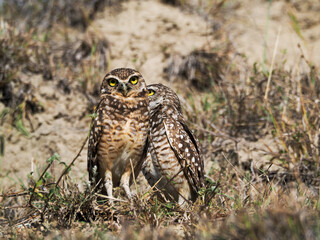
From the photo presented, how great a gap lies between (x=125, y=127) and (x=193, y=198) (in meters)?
1.16

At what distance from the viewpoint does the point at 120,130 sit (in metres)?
3.56

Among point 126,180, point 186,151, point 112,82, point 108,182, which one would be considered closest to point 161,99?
point 186,151

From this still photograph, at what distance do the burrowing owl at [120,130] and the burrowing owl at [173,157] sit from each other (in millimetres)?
266

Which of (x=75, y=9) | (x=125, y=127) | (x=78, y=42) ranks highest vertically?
(x=75, y=9)

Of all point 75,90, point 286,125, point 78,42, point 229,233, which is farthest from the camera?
point 78,42

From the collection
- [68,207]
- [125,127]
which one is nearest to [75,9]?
[125,127]

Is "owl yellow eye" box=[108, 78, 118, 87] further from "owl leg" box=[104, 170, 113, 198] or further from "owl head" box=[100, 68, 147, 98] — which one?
"owl leg" box=[104, 170, 113, 198]

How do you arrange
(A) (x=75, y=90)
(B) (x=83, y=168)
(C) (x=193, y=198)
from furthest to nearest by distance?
(A) (x=75, y=90)
(B) (x=83, y=168)
(C) (x=193, y=198)

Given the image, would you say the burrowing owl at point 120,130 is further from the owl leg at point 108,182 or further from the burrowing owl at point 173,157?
the burrowing owl at point 173,157

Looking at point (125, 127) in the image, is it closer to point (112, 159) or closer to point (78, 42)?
point (112, 159)

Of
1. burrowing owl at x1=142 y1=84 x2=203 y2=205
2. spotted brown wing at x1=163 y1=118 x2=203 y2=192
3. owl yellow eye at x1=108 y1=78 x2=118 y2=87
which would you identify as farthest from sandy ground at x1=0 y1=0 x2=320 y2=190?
owl yellow eye at x1=108 y1=78 x2=118 y2=87

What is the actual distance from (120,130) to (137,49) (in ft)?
10.2

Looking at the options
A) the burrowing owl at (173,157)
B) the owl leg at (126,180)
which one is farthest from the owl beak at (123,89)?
the owl leg at (126,180)

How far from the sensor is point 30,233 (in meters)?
2.94
